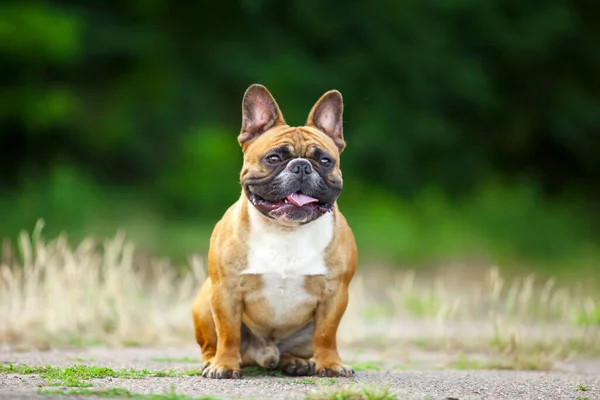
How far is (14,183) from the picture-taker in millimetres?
19516

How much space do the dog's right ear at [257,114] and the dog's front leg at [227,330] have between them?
950 millimetres

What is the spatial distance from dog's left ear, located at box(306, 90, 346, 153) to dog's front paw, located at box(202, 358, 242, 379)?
149 cm

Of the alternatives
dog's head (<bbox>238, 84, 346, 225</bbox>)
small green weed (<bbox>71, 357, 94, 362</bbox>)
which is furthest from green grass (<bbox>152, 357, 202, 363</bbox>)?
dog's head (<bbox>238, 84, 346, 225</bbox>)

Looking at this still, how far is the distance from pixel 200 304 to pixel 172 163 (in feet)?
49.3

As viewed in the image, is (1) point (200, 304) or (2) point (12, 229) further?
(2) point (12, 229)

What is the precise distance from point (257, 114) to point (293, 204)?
0.77 meters

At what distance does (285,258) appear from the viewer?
5.73 metres

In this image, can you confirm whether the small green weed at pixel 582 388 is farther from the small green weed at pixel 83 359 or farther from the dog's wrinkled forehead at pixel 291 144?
the small green weed at pixel 83 359

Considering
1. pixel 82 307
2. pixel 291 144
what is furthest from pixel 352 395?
pixel 82 307

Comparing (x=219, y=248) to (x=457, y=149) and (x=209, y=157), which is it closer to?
(x=209, y=157)

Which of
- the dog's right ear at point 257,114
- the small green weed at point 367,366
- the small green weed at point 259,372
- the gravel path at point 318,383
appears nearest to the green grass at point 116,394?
the gravel path at point 318,383

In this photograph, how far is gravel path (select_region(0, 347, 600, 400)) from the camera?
5199 mm

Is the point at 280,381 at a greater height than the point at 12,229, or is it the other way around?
the point at 12,229

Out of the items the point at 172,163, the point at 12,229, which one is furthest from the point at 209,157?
the point at 12,229
